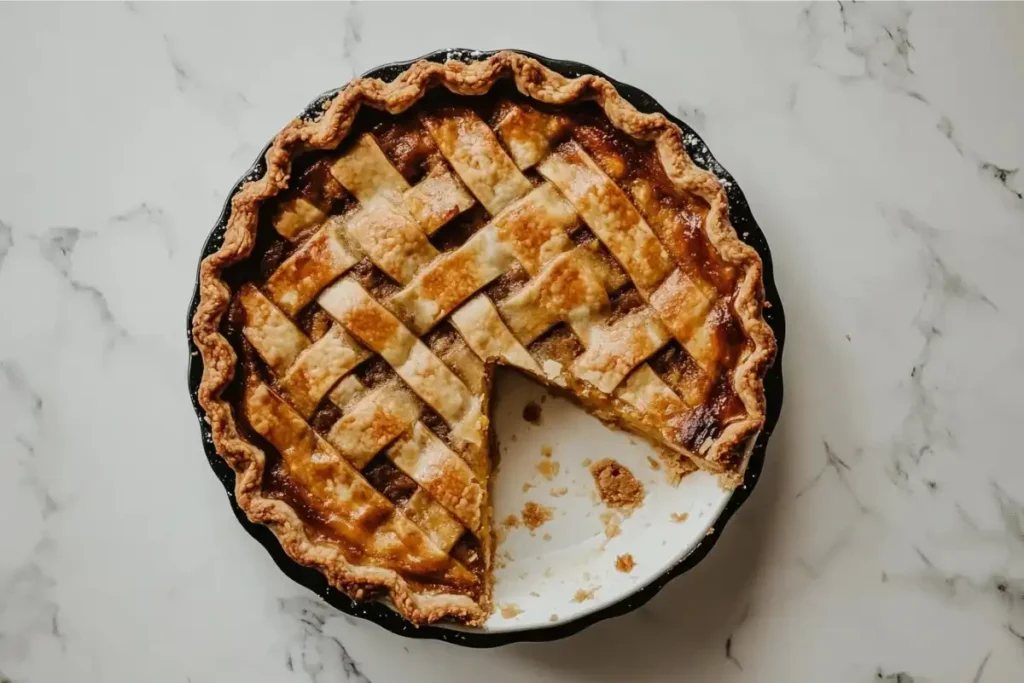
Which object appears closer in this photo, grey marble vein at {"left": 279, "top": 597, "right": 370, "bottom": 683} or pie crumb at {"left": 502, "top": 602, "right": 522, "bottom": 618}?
pie crumb at {"left": 502, "top": 602, "right": 522, "bottom": 618}

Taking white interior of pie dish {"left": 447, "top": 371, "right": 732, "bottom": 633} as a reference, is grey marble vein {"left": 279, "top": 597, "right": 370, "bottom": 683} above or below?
below

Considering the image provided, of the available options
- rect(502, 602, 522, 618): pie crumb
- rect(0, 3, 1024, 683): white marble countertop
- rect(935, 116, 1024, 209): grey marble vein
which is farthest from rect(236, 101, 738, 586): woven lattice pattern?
rect(935, 116, 1024, 209): grey marble vein

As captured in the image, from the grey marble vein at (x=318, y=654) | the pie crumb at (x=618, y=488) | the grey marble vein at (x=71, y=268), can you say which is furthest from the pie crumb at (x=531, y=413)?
the grey marble vein at (x=71, y=268)

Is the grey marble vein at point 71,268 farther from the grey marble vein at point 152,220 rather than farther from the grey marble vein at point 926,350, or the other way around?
the grey marble vein at point 926,350

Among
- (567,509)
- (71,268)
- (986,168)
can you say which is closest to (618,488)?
(567,509)

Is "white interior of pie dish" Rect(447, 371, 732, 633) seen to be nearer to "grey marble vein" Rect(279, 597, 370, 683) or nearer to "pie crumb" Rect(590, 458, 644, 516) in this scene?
"pie crumb" Rect(590, 458, 644, 516)

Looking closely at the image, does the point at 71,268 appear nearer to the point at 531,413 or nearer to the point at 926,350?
the point at 531,413
